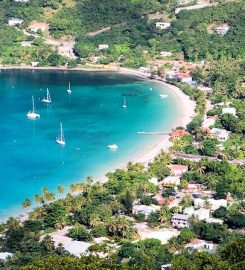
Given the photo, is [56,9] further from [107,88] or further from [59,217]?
[59,217]

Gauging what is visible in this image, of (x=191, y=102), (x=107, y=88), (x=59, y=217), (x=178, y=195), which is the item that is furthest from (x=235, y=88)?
(x=59, y=217)

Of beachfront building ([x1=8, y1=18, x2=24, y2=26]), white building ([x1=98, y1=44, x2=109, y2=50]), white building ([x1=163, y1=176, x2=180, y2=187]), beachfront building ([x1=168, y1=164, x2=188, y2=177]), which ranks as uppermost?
beachfront building ([x1=8, y1=18, x2=24, y2=26])

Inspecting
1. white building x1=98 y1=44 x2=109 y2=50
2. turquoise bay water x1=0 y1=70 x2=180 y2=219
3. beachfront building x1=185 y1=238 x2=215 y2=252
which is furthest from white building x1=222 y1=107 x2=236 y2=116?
white building x1=98 y1=44 x2=109 y2=50

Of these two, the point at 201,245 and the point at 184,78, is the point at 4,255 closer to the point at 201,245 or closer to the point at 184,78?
the point at 201,245

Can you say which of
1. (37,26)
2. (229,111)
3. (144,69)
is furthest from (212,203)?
(37,26)

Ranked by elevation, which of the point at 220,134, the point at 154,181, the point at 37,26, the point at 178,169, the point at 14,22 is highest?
the point at 14,22

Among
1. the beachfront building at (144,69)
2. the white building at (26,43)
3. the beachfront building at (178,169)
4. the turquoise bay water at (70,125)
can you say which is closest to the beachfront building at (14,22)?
the white building at (26,43)

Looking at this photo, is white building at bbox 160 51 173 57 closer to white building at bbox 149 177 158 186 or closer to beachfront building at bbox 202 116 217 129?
beachfront building at bbox 202 116 217 129

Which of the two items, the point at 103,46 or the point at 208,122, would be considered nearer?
the point at 208,122
